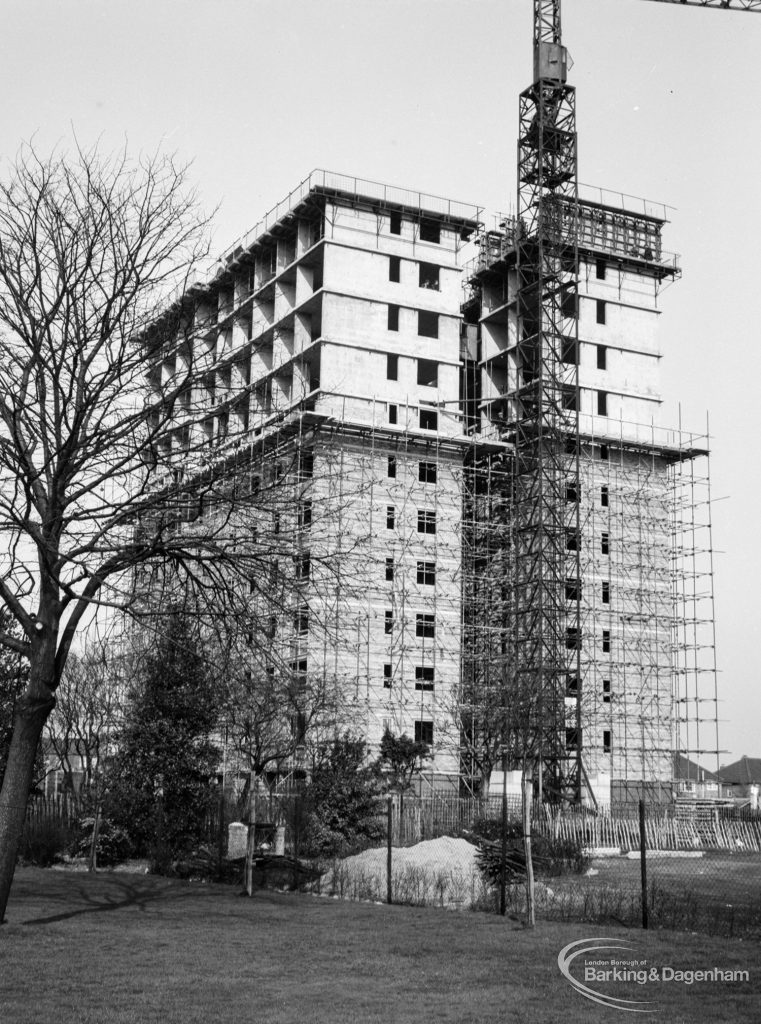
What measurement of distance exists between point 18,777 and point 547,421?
47738 millimetres

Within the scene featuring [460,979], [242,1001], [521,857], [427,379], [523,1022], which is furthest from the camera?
[427,379]

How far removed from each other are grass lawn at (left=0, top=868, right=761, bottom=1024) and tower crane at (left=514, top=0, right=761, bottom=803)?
3608cm

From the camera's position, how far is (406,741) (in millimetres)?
51750

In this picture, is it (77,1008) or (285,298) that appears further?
(285,298)

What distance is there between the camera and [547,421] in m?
60.4

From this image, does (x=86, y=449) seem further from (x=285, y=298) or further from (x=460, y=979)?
(x=285, y=298)

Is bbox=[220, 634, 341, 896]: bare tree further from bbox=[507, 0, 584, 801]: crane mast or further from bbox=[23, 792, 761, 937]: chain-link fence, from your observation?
bbox=[507, 0, 584, 801]: crane mast

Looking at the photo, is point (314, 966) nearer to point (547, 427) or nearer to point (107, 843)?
point (107, 843)

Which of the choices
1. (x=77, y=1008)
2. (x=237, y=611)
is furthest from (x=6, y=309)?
(x=77, y=1008)

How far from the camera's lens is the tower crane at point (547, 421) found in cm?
5522

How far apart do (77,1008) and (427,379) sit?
54.1 m

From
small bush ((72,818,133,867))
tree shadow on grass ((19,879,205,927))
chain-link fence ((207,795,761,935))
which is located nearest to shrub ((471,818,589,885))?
chain-link fence ((207,795,761,935))

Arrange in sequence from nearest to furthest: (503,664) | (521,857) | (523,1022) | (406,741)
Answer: (523,1022) → (521,857) → (406,741) → (503,664)

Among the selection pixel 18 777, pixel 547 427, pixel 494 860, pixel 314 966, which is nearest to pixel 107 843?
pixel 494 860
